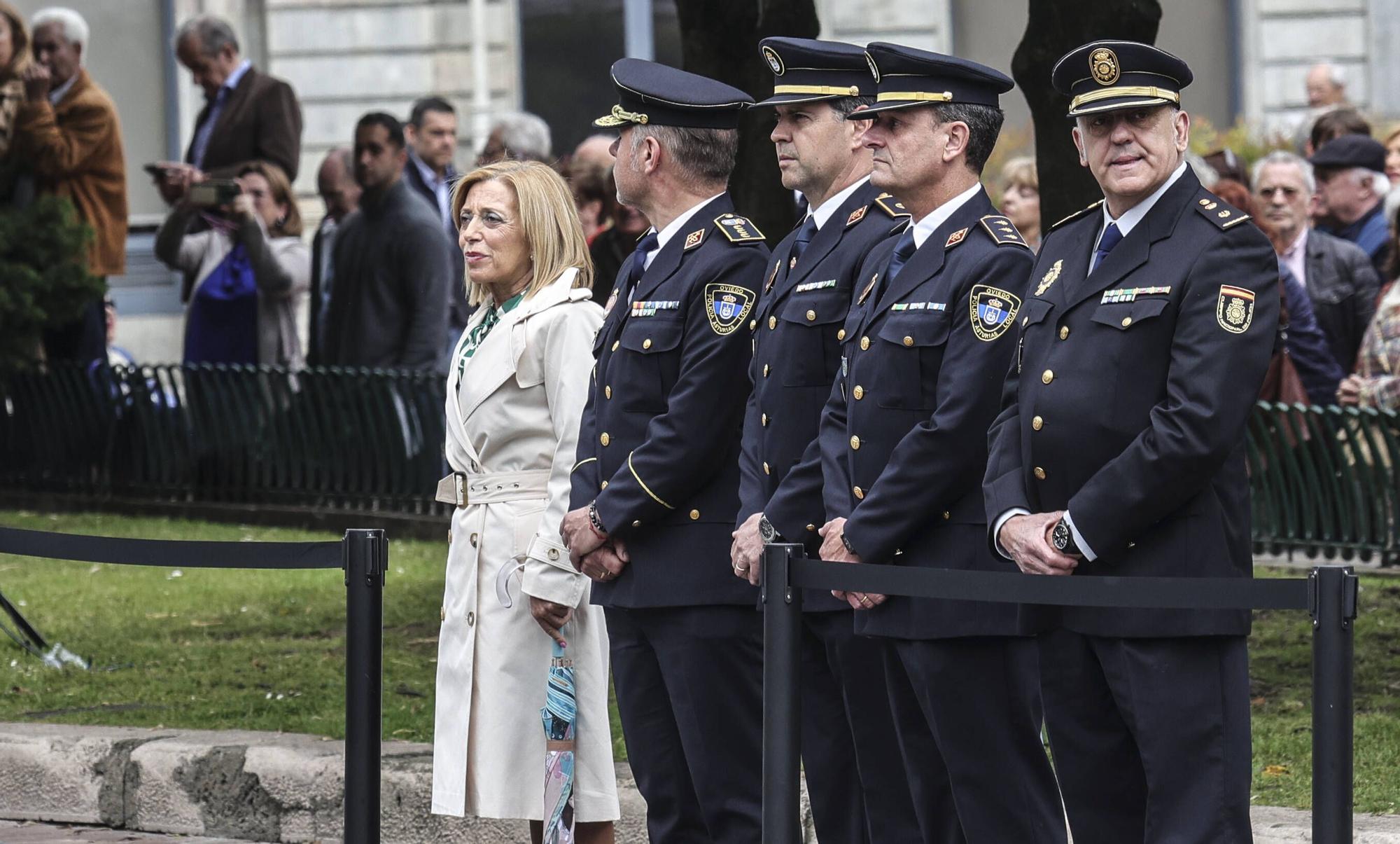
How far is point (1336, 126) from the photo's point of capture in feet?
35.1

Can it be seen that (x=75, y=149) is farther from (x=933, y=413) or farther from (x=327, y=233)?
(x=933, y=413)

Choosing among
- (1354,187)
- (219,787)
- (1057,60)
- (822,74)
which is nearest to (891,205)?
(822,74)

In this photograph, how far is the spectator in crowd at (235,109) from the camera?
13141mm

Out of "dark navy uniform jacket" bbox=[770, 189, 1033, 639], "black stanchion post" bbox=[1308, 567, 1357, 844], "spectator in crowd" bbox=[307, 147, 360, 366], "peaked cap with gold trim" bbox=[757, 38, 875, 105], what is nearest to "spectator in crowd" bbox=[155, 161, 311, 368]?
"spectator in crowd" bbox=[307, 147, 360, 366]

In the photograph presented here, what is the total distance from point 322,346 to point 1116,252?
8.37 m

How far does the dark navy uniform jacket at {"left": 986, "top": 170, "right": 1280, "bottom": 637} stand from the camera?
4.15 meters

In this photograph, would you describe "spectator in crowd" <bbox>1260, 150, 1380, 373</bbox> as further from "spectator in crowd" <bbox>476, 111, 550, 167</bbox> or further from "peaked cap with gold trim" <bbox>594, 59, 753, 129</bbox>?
"peaked cap with gold trim" <bbox>594, 59, 753, 129</bbox>

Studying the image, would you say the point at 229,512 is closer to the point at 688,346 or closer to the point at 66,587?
the point at 66,587

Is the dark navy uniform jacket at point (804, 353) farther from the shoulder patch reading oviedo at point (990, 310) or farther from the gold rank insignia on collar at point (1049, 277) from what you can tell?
the gold rank insignia on collar at point (1049, 277)

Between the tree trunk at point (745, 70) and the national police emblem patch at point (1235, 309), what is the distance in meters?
4.60

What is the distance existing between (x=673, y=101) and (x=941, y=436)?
3.70 feet

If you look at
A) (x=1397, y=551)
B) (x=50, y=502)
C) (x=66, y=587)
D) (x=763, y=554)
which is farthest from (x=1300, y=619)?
(x=50, y=502)

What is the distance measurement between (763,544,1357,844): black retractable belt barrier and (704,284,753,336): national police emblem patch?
0.83m

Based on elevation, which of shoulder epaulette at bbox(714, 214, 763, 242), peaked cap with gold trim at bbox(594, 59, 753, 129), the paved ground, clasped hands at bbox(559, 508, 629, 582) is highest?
peaked cap with gold trim at bbox(594, 59, 753, 129)
